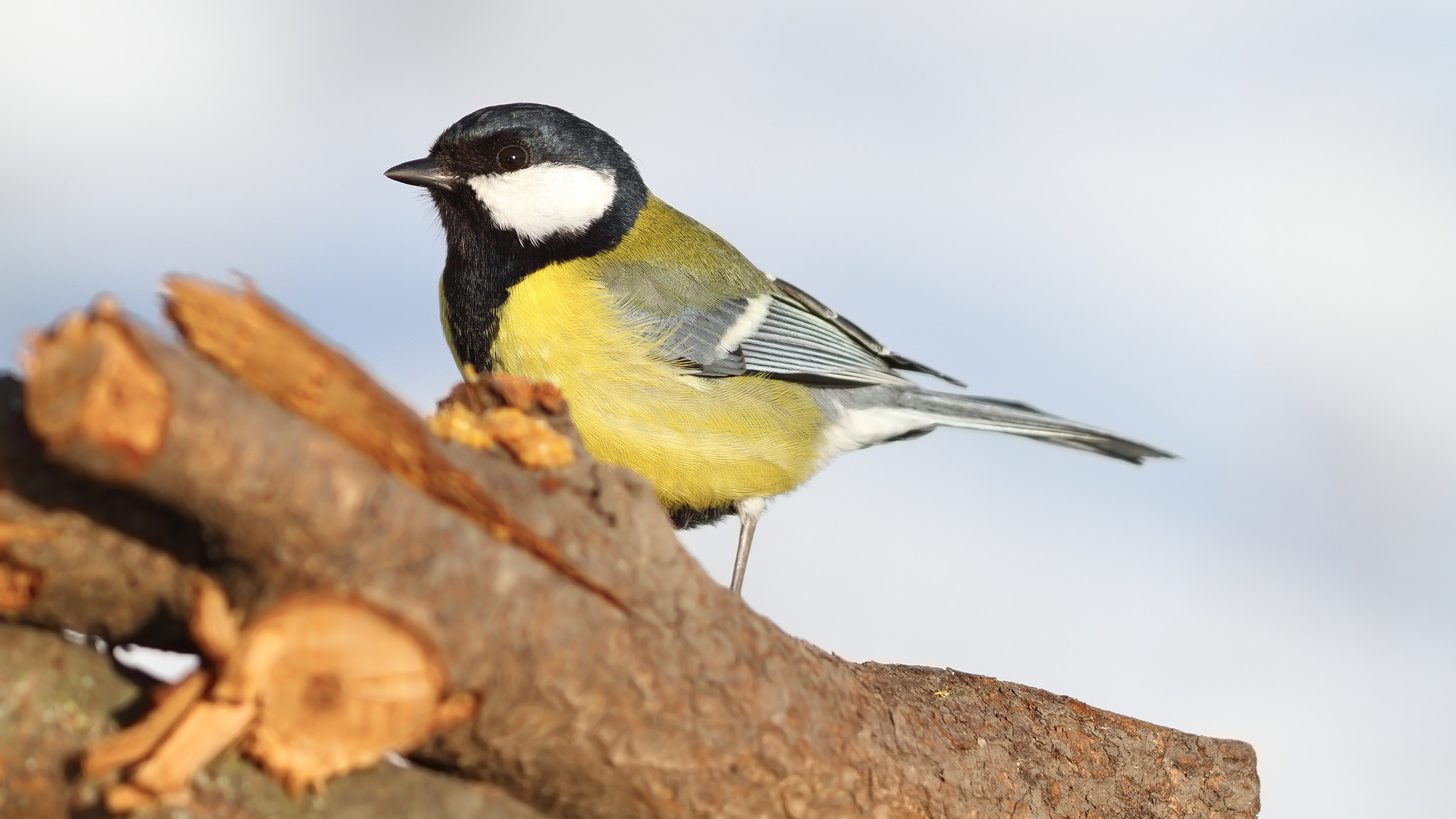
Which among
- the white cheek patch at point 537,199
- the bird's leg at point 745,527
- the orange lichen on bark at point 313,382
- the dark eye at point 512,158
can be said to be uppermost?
the dark eye at point 512,158

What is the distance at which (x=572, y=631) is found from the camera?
1.21 meters

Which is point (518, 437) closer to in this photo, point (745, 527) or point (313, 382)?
point (313, 382)

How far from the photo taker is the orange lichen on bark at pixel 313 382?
1.02 m

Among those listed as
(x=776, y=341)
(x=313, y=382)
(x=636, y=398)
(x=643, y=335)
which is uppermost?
(x=776, y=341)

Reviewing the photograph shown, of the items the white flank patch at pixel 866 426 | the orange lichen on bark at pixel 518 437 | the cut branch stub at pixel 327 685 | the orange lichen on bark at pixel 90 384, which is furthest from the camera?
the white flank patch at pixel 866 426

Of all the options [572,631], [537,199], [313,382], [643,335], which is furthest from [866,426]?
[313,382]

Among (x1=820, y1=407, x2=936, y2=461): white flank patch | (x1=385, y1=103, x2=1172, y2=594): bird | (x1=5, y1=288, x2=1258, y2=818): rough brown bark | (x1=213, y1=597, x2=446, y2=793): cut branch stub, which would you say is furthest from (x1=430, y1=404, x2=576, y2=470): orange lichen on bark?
(x1=820, y1=407, x2=936, y2=461): white flank patch

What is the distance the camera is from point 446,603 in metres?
1.09

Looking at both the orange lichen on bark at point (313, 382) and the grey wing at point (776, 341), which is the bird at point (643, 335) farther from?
the orange lichen on bark at point (313, 382)

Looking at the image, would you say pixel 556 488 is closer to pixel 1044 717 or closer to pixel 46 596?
pixel 46 596

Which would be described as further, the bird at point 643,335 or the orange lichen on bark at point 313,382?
the bird at point 643,335

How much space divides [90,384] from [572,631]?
51 centimetres

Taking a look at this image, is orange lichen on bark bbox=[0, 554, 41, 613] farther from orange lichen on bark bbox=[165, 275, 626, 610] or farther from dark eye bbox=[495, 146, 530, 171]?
dark eye bbox=[495, 146, 530, 171]

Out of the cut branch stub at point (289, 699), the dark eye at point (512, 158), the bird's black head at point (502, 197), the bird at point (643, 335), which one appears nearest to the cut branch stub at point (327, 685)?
the cut branch stub at point (289, 699)
